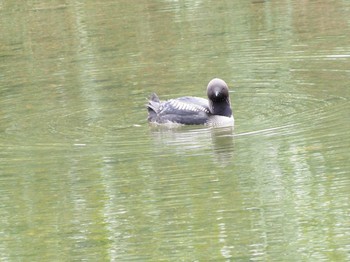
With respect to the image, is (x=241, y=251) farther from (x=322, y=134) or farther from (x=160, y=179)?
(x=322, y=134)

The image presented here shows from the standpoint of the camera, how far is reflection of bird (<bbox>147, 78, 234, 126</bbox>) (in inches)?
625

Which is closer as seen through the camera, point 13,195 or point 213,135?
point 13,195

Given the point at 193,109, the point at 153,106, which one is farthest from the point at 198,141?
the point at 153,106

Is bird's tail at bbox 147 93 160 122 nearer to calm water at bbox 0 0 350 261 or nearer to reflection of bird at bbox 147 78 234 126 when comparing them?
reflection of bird at bbox 147 78 234 126

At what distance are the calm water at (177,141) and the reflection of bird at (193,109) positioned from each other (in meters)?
0.17

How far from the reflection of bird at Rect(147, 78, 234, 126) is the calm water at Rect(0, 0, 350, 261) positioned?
0.17 m

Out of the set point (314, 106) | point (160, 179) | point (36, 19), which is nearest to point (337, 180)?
point (160, 179)

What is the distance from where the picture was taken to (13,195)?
40.8ft

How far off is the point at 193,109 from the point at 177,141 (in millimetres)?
1158

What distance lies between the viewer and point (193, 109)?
52.4 ft

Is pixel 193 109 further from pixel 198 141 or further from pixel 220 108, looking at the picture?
pixel 198 141

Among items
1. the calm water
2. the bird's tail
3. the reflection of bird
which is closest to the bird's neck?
the reflection of bird

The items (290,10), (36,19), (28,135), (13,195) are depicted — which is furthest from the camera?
(36,19)

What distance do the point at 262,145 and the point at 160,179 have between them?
5.21 ft
